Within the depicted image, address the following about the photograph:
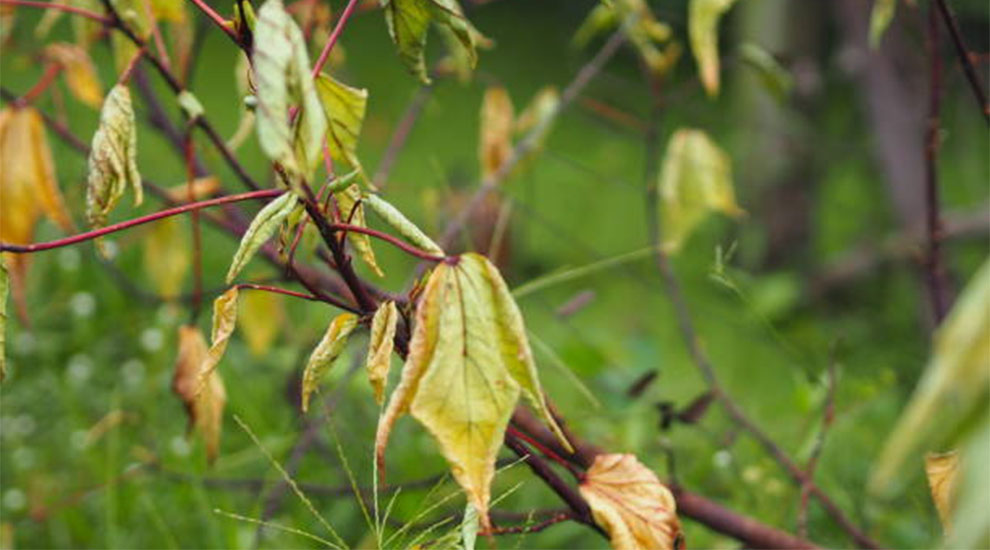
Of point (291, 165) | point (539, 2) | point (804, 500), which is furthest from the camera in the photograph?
point (539, 2)

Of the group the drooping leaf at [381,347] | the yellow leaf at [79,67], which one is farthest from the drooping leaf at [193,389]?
the drooping leaf at [381,347]

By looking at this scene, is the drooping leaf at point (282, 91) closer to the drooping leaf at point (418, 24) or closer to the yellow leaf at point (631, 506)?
the drooping leaf at point (418, 24)

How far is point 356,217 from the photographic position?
0.74 metres

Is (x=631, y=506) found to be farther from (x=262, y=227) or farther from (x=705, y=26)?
(x=705, y=26)

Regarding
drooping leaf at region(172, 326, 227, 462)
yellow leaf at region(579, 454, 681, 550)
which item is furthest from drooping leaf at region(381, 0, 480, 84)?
drooping leaf at region(172, 326, 227, 462)

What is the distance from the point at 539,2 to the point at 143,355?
10.2ft

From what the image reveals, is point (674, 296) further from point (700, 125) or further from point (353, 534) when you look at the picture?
point (700, 125)

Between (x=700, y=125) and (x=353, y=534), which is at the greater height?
(x=353, y=534)

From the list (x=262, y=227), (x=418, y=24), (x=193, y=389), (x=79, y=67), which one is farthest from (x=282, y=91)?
(x=79, y=67)

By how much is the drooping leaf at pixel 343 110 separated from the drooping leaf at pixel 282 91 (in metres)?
0.19

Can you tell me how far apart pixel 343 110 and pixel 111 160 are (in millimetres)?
128

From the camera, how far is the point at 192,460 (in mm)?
1638

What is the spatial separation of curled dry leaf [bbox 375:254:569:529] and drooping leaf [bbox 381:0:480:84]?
16cm

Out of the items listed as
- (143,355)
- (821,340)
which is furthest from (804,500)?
(821,340)
